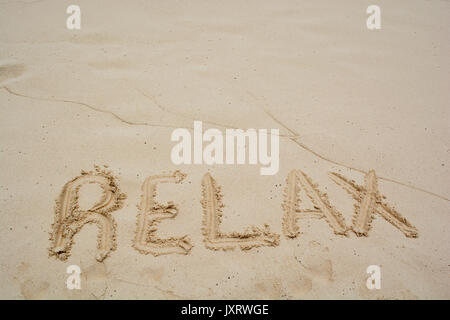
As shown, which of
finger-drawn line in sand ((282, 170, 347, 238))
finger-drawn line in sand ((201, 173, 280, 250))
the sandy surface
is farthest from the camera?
finger-drawn line in sand ((282, 170, 347, 238))

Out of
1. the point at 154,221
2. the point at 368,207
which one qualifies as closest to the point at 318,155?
the point at 368,207

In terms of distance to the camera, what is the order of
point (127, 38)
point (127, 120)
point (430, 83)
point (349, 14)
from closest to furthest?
point (127, 120) < point (430, 83) < point (127, 38) < point (349, 14)

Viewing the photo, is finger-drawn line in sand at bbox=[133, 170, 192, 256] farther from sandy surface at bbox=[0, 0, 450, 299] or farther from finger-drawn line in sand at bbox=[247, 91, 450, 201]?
finger-drawn line in sand at bbox=[247, 91, 450, 201]

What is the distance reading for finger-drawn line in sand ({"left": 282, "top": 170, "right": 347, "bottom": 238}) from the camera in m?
2.25

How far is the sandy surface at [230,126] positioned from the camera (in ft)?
6.67

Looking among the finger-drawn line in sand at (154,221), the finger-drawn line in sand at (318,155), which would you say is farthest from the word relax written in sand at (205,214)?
the finger-drawn line in sand at (318,155)

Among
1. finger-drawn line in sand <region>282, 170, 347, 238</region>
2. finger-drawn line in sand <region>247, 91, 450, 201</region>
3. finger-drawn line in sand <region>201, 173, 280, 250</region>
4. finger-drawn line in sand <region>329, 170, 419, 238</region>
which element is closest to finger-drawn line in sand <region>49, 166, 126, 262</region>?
finger-drawn line in sand <region>201, 173, 280, 250</region>

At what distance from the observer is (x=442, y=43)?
380 centimetres

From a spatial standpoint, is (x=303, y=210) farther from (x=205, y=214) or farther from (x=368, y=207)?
(x=205, y=214)

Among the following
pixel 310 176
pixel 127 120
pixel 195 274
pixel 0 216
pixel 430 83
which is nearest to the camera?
pixel 195 274

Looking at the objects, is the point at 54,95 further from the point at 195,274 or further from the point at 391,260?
the point at 391,260

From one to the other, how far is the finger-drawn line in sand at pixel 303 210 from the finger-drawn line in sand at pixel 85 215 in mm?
1145
